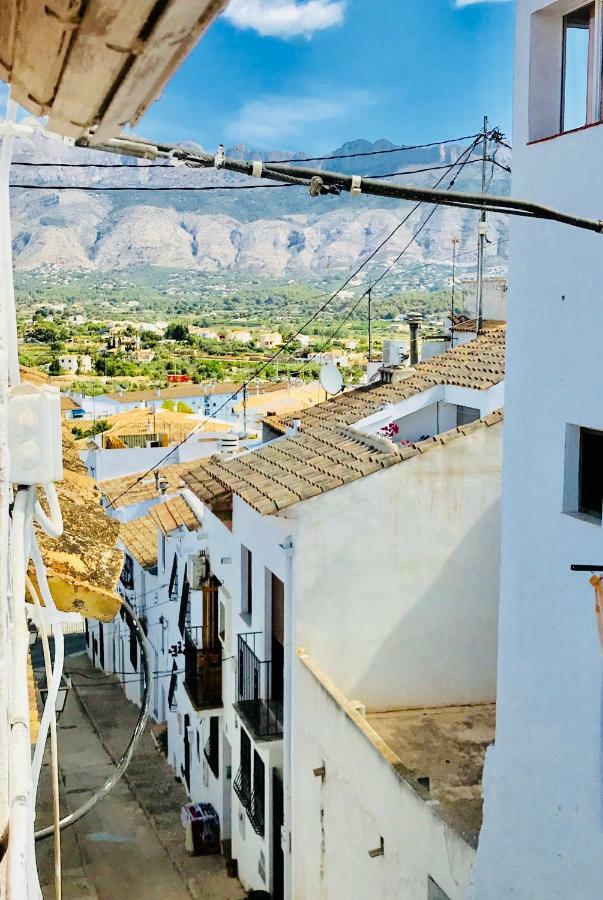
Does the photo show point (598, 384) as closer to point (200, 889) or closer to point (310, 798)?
point (310, 798)

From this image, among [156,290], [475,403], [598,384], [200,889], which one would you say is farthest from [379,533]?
[156,290]

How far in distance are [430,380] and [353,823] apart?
21.8ft

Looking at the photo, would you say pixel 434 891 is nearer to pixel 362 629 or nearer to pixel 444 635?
pixel 362 629

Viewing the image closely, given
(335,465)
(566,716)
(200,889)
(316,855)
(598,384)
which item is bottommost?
(200,889)

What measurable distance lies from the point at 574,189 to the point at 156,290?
160587 millimetres

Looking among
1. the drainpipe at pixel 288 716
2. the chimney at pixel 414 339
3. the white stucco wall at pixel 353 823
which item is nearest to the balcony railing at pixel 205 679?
the drainpipe at pixel 288 716

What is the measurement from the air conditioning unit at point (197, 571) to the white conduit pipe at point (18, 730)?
1351 cm

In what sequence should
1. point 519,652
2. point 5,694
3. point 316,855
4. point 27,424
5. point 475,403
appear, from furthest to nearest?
point 475,403, point 316,855, point 519,652, point 27,424, point 5,694

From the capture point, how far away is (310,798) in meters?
11.3

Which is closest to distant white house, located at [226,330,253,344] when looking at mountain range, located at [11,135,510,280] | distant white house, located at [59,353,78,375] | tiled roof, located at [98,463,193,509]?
distant white house, located at [59,353,78,375]

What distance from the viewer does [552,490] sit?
6777mm

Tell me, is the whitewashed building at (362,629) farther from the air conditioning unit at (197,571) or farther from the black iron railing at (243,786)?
the air conditioning unit at (197,571)

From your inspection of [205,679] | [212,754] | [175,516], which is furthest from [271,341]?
[205,679]

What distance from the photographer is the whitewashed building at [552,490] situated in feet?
20.8
